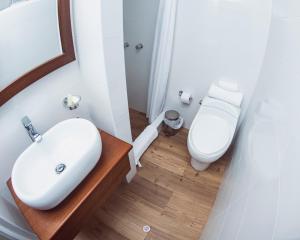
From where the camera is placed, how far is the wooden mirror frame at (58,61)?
92cm

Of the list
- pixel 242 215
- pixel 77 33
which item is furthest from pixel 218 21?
pixel 242 215

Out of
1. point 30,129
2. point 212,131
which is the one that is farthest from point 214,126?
point 30,129

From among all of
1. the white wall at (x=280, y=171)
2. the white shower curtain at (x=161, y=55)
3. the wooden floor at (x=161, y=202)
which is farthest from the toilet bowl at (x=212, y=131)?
the white wall at (x=280, y=171)

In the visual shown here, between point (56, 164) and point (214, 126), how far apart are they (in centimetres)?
122

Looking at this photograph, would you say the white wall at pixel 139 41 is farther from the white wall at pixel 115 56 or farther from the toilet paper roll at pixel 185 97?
the white wall at pixel 115 56

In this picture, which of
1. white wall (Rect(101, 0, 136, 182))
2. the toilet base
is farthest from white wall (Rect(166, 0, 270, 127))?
white wall (Rect(101, 0, 136, 182))

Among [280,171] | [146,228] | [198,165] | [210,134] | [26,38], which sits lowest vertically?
[146,228]

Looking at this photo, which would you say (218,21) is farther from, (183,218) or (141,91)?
(183,218)

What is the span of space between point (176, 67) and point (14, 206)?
1617mm

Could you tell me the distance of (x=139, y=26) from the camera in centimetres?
182

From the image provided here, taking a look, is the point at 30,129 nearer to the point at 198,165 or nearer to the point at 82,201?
the point at 82,201

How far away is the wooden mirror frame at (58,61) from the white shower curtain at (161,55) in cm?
78

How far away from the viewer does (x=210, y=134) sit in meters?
1.63

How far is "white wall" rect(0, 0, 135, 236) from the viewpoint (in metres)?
0.97
